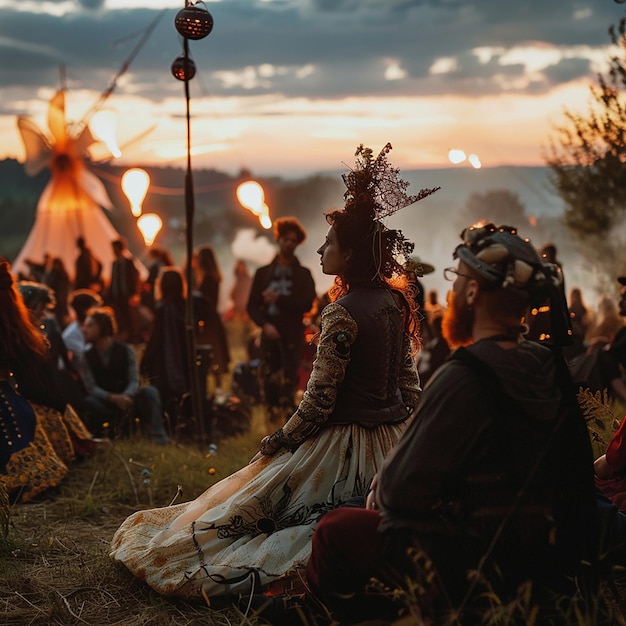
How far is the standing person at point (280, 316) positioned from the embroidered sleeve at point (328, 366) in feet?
13.9

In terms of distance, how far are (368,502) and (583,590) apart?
31.2 inches

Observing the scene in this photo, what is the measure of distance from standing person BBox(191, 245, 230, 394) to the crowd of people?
318 cm

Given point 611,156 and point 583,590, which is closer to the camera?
point 583,590

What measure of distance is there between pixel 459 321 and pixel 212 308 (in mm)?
7725

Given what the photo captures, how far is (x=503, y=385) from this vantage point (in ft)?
9.76

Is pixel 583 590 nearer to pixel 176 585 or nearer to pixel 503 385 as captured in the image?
pixel 503 385

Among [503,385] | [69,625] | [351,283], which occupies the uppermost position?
[351,283]

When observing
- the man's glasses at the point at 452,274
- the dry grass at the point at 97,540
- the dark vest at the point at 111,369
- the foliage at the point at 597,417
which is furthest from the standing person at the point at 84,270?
the man's glasses at the point at 452,274

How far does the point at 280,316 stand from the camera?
28.0 ft

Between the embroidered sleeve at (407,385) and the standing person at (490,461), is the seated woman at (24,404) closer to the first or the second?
the embroidered sleeve at (407,385)

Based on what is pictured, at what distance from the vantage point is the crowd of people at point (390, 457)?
119 inches

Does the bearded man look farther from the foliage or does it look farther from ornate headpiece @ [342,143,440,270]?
the foliage

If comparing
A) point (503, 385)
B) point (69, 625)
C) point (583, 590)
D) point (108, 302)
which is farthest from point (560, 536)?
point (108, 302)

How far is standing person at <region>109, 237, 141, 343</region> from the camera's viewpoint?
500 inches
